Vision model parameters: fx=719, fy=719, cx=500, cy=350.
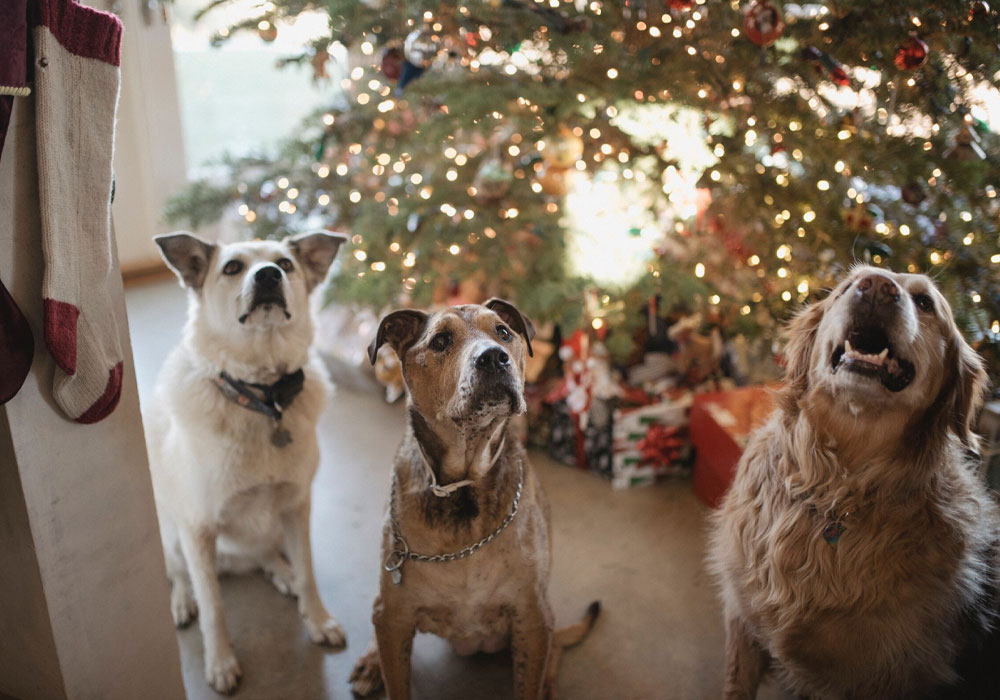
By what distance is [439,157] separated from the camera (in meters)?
3.33

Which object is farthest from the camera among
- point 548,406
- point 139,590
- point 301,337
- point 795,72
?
point 548,406

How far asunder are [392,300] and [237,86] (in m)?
3.56

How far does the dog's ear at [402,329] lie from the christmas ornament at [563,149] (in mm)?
1585

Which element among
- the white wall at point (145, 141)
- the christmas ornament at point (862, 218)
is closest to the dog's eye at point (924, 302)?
the christmas ornament at point (862, 218)

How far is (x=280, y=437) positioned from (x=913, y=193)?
2.09m

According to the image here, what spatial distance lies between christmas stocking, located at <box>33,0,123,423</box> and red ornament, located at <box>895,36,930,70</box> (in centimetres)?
198

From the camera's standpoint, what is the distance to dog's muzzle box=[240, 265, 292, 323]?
73.4 inches

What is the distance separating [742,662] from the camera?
1733mm

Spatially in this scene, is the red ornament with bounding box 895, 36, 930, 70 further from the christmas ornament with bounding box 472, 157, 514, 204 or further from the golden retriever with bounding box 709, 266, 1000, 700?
the christmas ornament with bounding box 472, 157, 514, 204

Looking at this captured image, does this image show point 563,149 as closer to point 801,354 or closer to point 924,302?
point 801,354

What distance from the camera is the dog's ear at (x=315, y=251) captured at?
2090mm

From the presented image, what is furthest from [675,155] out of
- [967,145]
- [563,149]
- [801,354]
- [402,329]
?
[402,329]

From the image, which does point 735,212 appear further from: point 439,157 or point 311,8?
point 311,8

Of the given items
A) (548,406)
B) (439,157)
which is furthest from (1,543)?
(439,157)
